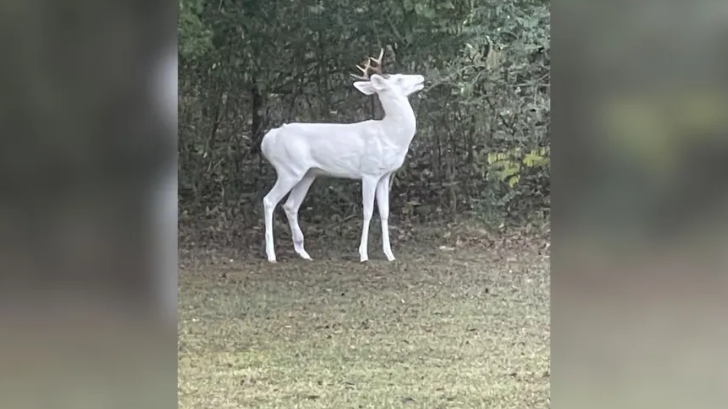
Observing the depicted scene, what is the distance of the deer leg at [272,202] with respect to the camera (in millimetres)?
2055

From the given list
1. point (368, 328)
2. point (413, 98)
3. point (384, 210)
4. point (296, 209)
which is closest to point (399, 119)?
point (413, 98)

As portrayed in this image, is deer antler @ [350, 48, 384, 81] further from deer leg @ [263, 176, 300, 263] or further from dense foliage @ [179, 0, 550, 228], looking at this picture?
deer leg @ [263, 176, 300, 263]

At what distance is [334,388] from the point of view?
200 cm

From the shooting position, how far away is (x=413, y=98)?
2.04 m

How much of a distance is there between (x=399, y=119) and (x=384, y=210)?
235 millimetres

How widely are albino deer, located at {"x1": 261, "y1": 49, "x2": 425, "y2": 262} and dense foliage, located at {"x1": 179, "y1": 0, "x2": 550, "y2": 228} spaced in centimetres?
2

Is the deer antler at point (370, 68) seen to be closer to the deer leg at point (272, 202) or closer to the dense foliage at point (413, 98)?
the dense foliage at point (413, 98)

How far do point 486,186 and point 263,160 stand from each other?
57cm

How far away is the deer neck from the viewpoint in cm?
204

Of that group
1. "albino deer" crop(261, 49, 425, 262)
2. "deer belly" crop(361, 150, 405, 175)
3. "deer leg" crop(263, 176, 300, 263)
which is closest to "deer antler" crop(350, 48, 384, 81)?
"albino deer" crop(261, 49, 425, 262)

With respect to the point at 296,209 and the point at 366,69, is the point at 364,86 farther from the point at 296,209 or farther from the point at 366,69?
the point at 296,209
